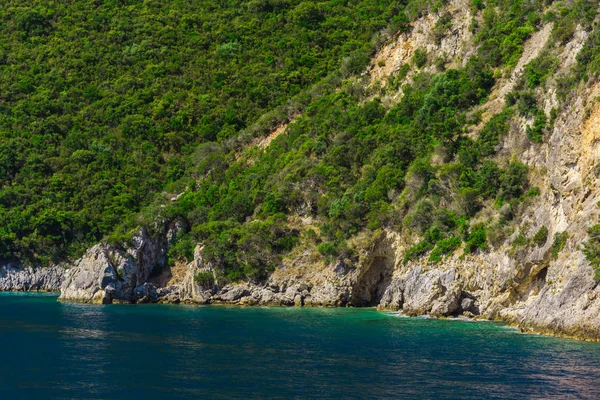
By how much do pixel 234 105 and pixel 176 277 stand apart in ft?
117

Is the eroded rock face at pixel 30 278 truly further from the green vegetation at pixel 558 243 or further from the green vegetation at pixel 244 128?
the green vegetation at pixel 558 243

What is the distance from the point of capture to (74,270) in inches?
3223

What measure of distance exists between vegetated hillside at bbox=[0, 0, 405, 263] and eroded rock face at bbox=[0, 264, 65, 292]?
165cm

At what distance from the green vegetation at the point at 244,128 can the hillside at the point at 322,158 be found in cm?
27

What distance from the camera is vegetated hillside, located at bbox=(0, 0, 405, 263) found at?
99.6 metres

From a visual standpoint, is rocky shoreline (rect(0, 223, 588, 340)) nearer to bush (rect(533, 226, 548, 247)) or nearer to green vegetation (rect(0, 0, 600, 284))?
bush (rect(533, 226, 548, 247))

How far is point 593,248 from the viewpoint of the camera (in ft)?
145

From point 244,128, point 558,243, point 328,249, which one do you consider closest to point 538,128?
point 558,243

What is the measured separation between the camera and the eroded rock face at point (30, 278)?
320 ft

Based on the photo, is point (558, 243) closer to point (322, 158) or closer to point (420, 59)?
point (322, 158)

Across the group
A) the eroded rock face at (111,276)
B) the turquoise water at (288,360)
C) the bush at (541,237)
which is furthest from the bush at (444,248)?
the eroded rock face at (111,276)

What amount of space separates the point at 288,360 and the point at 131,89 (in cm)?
8332

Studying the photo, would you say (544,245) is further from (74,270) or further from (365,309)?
(74,270)

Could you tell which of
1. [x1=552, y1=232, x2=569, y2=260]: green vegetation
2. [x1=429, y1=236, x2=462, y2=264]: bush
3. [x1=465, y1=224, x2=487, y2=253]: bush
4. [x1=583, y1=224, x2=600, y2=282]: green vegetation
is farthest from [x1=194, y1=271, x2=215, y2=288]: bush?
[x1=583, y1=224, x2=600, y2=282]: green vegetation
